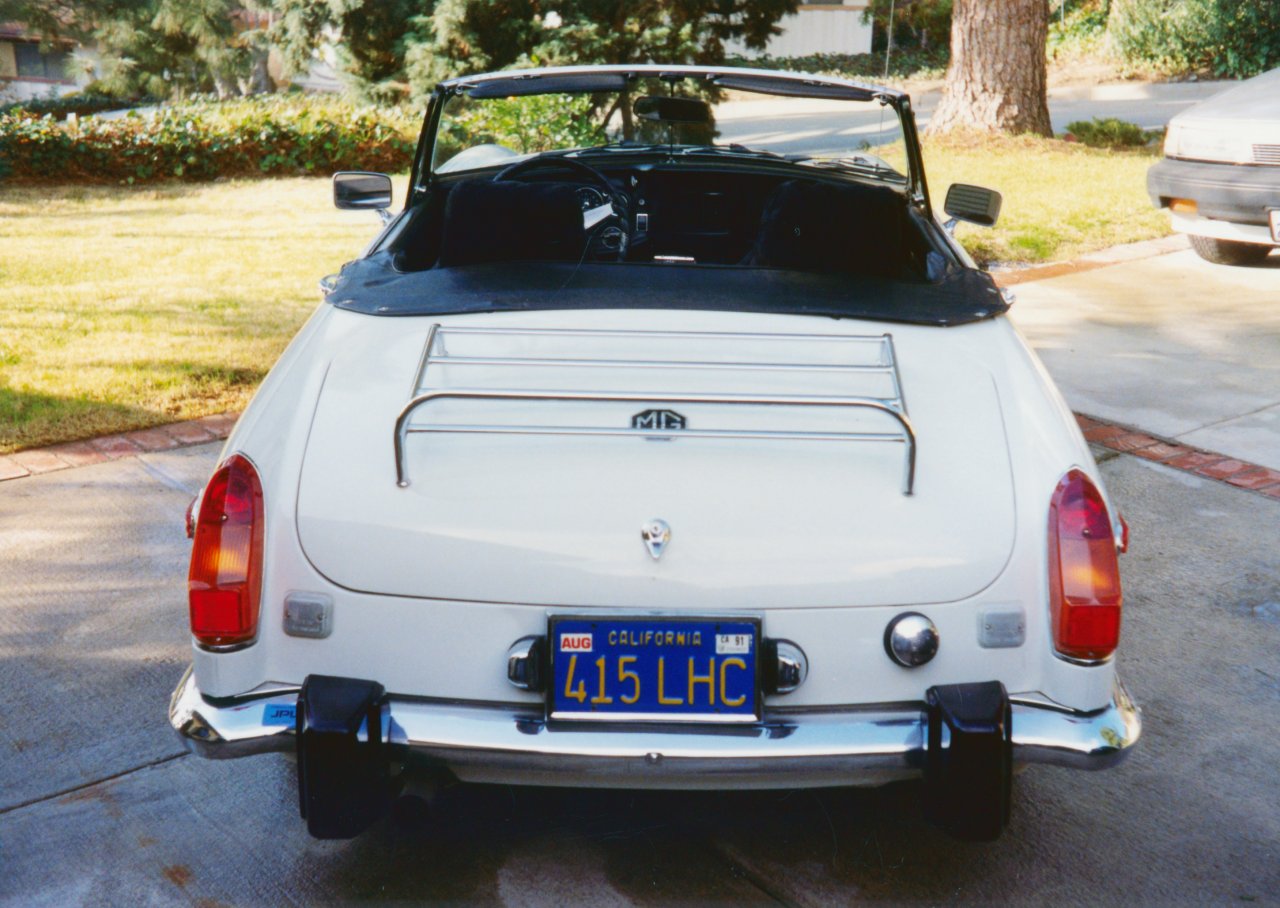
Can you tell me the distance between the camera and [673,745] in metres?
2.28

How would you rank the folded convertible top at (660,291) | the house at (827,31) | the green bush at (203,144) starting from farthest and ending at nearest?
the house at (827,31)
the green bush at (203,144)
the folded convertible top at (660,291)

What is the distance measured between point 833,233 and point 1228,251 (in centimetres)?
619

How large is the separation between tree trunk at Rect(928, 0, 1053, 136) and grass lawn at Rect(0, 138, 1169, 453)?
1.41 feet

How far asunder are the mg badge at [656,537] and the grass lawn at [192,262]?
3.80 meters

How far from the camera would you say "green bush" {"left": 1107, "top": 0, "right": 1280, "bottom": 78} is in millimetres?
22656

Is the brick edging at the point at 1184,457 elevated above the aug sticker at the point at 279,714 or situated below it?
below

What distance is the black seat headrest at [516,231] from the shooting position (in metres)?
3.30

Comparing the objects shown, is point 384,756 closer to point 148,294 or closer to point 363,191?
point 363,191

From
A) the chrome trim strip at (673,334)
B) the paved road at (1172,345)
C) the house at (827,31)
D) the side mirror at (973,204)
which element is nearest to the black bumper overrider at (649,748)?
the chrome trim strip at (673,334)

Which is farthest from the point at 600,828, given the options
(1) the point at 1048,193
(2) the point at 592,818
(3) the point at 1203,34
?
(3) the point at 1203,34

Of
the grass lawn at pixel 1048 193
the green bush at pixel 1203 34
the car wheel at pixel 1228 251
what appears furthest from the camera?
the green bush at pixel 1203 34

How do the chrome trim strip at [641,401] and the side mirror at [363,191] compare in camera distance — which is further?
the side mirror at [363,191]

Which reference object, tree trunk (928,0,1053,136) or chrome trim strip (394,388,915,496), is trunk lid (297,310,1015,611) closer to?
chrome trim strip (394,388,915,496)

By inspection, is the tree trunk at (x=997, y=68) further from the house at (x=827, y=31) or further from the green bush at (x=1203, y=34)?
the house at (x=827, y=31)
